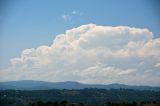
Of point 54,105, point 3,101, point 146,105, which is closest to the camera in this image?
point 54,105

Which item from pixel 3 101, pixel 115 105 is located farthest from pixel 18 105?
pixel 115 105

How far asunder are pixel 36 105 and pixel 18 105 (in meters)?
29.8

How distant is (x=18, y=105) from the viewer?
5664 inches

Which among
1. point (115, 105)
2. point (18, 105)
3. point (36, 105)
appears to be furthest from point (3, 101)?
point (115, 105)

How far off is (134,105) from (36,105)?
33.4 meters

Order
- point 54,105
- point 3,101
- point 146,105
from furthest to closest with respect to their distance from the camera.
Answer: point 3,101 → point 146,105 → point 54,105

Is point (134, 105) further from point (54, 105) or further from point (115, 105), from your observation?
point (54, 105)

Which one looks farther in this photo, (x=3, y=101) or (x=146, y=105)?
(x=3, y=101)

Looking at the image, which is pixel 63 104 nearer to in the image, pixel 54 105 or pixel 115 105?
pixel 54 105

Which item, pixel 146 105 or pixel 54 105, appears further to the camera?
pixel 146 105

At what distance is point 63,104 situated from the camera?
374 feet

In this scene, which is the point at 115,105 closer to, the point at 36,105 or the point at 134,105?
the point at 134,105

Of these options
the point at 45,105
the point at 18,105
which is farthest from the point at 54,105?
the point at 18,105

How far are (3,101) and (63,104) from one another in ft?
131
